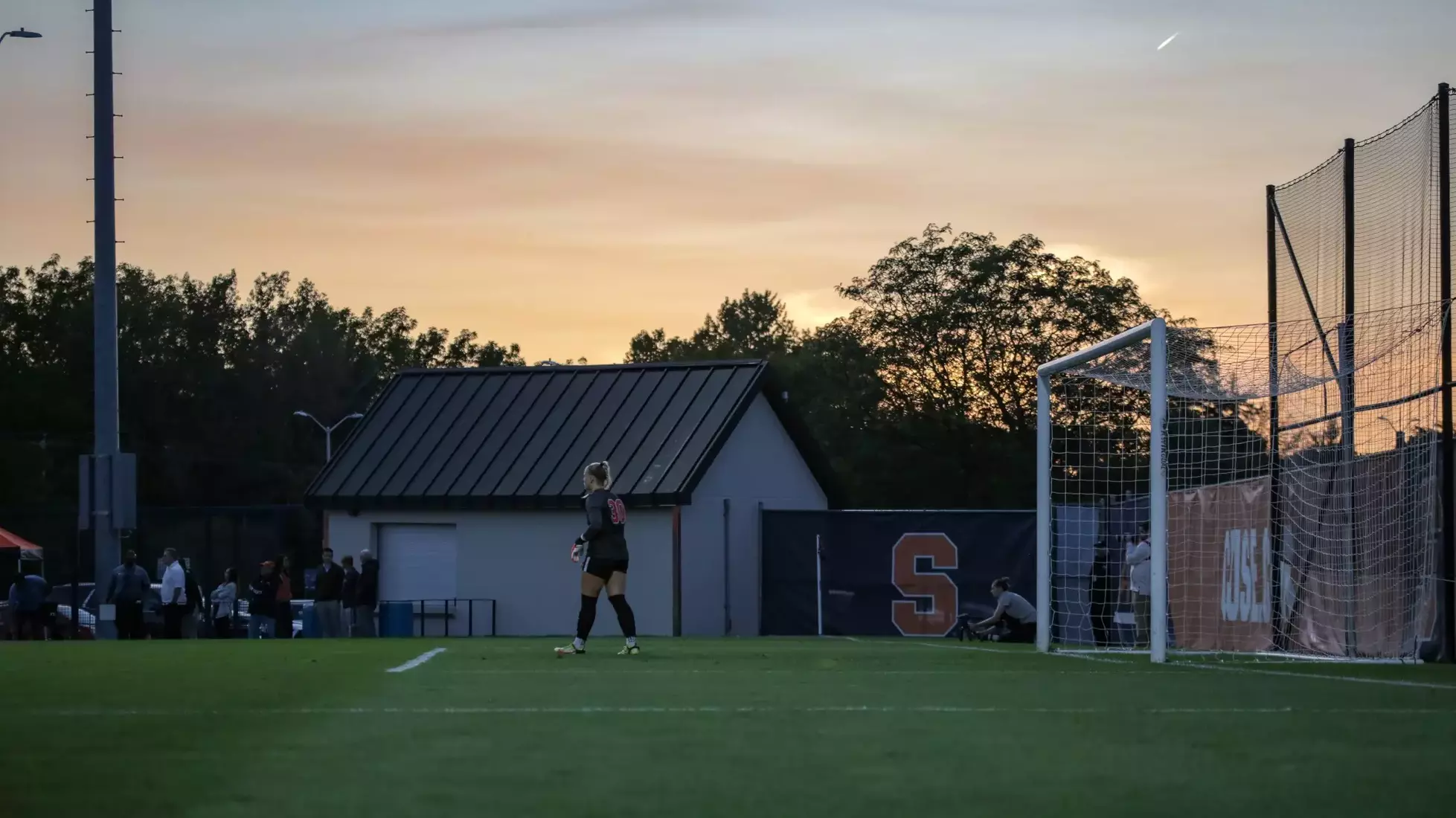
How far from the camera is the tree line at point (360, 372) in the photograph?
6094cm

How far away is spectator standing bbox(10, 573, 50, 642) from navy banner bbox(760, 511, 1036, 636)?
12161 millimetres

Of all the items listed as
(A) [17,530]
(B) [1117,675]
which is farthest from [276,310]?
(B) [1117,675]

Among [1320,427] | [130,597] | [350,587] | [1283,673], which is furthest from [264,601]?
[1283,673]

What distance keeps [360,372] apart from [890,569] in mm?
68613

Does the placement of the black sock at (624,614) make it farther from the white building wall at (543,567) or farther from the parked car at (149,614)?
the white building wall at (543,567)

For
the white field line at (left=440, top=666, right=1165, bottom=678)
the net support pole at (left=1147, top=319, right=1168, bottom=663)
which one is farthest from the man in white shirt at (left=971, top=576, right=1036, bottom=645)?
the white field line at (left=440, top=666, right=1165, bottom=678)

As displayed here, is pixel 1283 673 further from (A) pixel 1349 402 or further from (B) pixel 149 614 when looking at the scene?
(B) pixel 149 614

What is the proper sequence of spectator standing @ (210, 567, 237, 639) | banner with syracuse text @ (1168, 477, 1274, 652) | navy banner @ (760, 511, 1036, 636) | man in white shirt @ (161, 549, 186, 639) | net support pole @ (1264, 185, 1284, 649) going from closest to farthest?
net support pole @ (1264, 185, 1284, 649), banner with syracuse text @ (1168, 477, 1274, 652), man in white shirt @ (161, 549, 186, 639), navy banner @ (760, 511, 1036, 636), spectator standing @ (210, 567, 237, 639)

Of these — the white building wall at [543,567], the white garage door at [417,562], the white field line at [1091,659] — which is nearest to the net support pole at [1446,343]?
the white field line at [1091,659]

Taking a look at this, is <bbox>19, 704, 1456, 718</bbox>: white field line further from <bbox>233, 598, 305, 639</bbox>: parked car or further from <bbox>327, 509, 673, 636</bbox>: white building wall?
<bbox>327, 509, 673, 636</bbox>: white building wall

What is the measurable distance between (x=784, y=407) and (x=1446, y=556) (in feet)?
74.9

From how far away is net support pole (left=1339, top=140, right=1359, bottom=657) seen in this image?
16828 mm

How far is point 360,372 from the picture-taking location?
95938 mm

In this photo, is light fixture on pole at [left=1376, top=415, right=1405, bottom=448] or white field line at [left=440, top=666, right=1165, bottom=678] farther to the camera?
light fixture on pole at [left=1376, top=415, right=1405, bottom=448]
